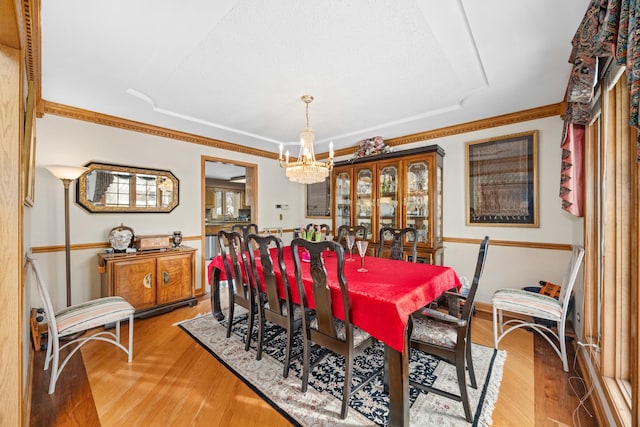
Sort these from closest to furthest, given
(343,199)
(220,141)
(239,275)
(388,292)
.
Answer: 1. (388,292)
2. (239,275)
3. (220,141)
4. (343,199)

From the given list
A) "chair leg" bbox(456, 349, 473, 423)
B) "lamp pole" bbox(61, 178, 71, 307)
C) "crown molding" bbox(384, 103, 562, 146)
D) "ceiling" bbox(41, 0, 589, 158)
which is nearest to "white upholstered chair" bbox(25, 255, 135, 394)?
"lamp pole" bbox(61, 178, 71, 307)

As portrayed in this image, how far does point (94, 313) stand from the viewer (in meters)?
2.10

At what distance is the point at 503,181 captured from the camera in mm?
3201

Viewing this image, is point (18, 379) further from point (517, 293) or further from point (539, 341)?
point (539, 341)

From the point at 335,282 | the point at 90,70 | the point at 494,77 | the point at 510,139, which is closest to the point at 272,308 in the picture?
the point at 335,282

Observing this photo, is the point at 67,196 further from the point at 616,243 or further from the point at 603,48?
the point at 616,243

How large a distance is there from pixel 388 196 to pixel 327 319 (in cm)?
255

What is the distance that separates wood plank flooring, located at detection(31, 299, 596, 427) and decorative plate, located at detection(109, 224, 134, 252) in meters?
1.05

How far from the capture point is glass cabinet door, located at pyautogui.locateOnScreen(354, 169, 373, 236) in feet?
13.4

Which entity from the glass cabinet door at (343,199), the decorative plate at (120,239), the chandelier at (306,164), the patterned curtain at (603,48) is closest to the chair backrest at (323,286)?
the chandelier at (306,164)

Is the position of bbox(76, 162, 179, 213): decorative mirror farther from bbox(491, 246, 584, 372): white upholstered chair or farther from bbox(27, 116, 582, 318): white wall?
bbox(491, 246, 584, 372): white upholstered chair

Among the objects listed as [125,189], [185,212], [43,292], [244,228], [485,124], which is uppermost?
[485,124]

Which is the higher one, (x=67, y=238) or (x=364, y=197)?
(x=364, y=197)

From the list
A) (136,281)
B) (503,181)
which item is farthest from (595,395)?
(136,281)
